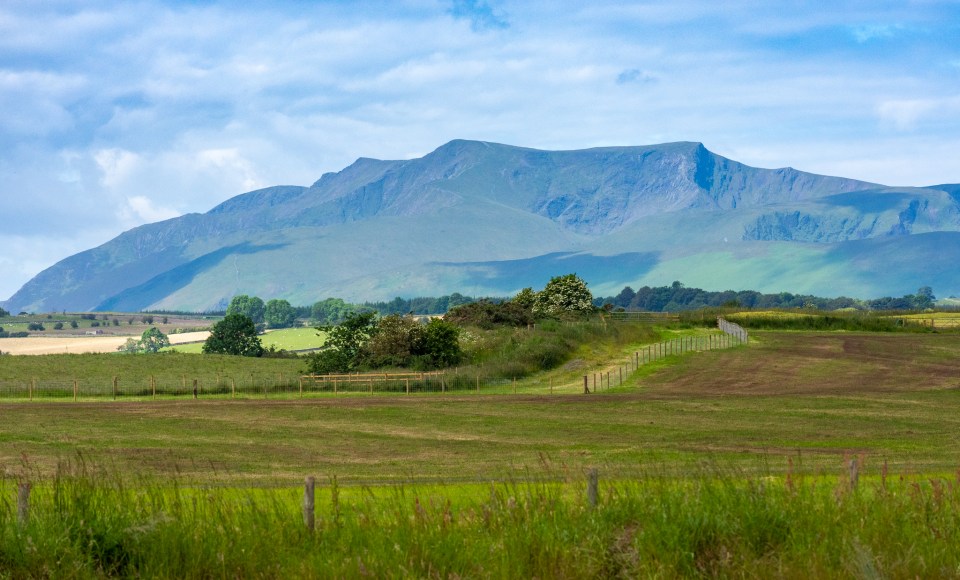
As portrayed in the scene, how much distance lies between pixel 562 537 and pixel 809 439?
30866mm

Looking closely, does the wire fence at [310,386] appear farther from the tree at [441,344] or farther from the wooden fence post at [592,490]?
the wooden fence post at [592,490]

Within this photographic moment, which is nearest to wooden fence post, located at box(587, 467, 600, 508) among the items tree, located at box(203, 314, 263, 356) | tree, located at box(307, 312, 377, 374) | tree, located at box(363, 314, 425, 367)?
tree, located at box(363, 314, 425, 367)

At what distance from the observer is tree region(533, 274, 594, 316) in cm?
13238

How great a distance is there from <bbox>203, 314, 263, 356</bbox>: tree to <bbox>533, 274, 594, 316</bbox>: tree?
1749 inches

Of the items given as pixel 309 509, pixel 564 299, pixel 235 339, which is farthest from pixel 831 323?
pixel 309 509

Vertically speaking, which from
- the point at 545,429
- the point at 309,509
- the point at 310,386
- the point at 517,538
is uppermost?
the point at 309,509

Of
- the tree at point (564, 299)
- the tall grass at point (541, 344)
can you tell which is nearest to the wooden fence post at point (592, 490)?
the tall grass at point (541, 344)

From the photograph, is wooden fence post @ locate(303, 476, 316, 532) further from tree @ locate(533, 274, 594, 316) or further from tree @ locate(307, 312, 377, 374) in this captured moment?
tree @ locate(533, 274, 594, 316)

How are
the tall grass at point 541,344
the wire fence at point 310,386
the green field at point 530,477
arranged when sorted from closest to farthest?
the green field at point 530,477, the wire fence at point 310,386, the tall grass at point 541,344

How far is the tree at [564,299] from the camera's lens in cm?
13238

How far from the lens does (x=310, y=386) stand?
3388 inches

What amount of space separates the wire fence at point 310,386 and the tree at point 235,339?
72.3 metres

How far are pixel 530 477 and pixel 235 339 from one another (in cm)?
13913

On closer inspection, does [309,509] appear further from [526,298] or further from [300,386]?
→ [526,298]
